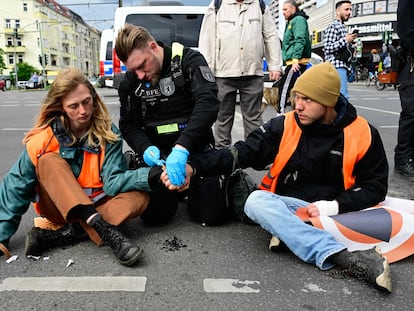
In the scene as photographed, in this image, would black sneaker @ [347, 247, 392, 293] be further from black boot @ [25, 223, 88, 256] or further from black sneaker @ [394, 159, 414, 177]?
black sneaker @ [394, 159, 414, 177]

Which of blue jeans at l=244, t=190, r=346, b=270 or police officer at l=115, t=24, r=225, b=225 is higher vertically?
police officer at l=115, t=24, r=225, b=225

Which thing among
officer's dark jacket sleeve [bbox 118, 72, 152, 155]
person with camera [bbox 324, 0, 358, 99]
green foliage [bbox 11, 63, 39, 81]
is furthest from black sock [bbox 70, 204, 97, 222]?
green foliage [bbox 11, 63, 39, 81]

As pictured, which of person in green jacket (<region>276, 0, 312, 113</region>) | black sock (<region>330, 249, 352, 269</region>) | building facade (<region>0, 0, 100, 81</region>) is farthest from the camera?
building facade (<region>0, 0, 100, 81</region>)

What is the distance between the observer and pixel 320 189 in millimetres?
2768

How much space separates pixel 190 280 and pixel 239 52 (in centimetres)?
269

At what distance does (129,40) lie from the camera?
274 centimetres

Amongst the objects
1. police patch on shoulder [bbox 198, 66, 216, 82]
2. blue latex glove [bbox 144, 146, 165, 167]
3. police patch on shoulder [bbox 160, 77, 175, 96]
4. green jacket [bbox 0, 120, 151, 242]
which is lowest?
green jacket [bbox 0, 120, 151, 242]

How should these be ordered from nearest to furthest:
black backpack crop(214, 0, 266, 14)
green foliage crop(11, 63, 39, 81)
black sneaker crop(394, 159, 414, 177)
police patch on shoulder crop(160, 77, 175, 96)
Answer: police patch on shoulder crop(160, 77, 175, 96) → black sneaker crop(394, 159, 414, 177) → black backpack crop(214, 0, 266, 14) → green foliage crop(11, 63, 39, 81)

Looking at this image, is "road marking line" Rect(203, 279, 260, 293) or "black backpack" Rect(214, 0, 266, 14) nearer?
"road marking line" Rect(203, 279, 260, 293)

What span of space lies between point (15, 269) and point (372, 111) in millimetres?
9354

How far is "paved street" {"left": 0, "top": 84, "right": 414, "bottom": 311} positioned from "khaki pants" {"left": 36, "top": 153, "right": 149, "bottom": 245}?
0.70ft

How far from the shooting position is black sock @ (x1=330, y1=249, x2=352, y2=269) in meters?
2.30

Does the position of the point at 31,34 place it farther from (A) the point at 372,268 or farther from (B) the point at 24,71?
(A) the point at 372,268

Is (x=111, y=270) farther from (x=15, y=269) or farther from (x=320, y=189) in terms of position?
(x=320, y=189)
